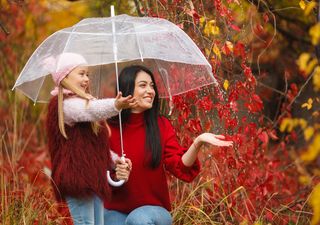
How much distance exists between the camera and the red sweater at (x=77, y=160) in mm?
5090

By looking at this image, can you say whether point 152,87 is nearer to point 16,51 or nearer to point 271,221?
point 271,221

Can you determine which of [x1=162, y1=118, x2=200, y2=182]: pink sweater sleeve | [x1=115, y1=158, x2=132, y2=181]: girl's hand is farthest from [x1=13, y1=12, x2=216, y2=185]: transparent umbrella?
[x1=115, y1=158, x2=132, y2=181]: girl's hand

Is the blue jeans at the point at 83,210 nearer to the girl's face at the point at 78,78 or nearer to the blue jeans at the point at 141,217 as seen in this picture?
the blue jeans at the point at 141,217

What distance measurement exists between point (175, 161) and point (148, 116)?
13.3 inches

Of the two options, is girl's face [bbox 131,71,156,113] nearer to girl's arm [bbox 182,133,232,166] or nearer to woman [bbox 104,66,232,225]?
woman [bbox 104,66,232,225]

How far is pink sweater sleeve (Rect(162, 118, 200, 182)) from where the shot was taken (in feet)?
17.9

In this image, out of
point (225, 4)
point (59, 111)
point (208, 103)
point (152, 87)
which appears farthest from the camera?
point (225, 4)

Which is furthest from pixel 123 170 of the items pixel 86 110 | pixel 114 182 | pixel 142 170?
pixel 86 110

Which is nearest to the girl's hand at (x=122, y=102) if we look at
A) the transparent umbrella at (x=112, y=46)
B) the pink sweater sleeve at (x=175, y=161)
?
the transparent umbrella at (x=112, y=46)

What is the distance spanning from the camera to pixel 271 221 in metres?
6.40

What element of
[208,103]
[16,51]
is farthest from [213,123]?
[16,51]

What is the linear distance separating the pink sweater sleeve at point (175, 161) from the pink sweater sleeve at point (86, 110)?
680 mm

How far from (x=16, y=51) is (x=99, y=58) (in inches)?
249

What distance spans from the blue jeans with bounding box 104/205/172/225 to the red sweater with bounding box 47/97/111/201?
0.26 m
